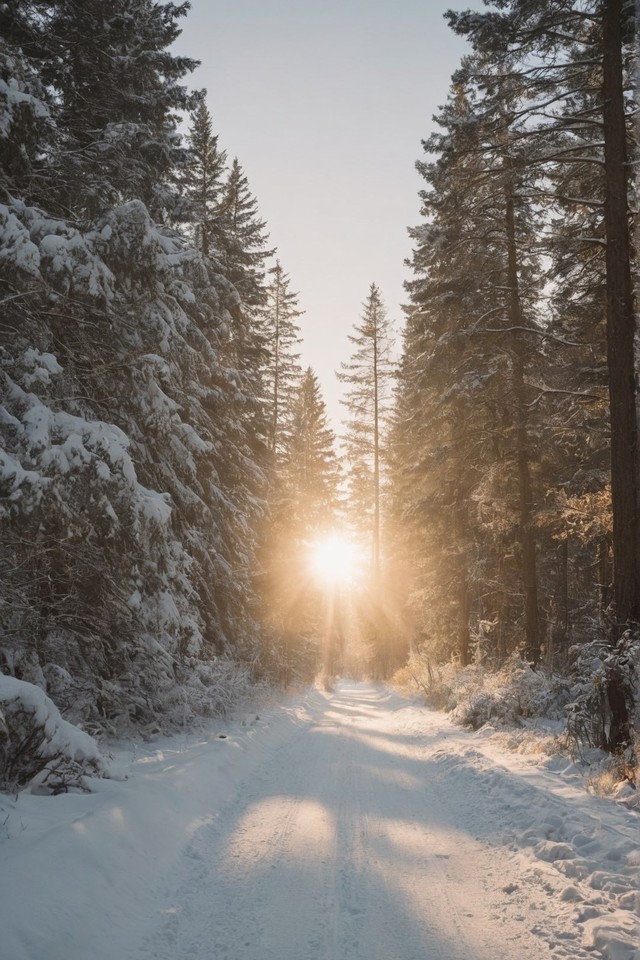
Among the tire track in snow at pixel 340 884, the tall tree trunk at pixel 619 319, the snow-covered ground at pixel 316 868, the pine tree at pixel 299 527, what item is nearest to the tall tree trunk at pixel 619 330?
the tall tree trunk at pixel 619 319

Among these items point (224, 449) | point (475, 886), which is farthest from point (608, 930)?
point (224, 449)

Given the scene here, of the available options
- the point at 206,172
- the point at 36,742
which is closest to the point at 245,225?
the point at 206,172

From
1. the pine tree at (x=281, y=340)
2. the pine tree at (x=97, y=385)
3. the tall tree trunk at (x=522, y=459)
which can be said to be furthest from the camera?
the pine tree at (x=281, y=340)

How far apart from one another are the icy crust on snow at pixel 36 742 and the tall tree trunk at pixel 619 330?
7.02m

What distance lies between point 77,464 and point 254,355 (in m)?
14.1

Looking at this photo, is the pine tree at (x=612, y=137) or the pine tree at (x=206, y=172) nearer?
the pine tree at (x=612, y=137)

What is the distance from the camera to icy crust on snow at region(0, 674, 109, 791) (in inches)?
205

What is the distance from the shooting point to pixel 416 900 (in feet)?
14.3

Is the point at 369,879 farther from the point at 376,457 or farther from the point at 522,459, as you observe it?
the point at 376,457

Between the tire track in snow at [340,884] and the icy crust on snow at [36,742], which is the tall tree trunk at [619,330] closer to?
the tire track in snow at [340,884]

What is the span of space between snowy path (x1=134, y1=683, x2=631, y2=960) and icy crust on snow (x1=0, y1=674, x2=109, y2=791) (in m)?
1.48

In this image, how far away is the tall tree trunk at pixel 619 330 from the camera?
26.1ft

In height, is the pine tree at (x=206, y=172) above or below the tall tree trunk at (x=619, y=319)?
above

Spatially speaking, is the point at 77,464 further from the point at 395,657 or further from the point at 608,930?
the point at 395,657
